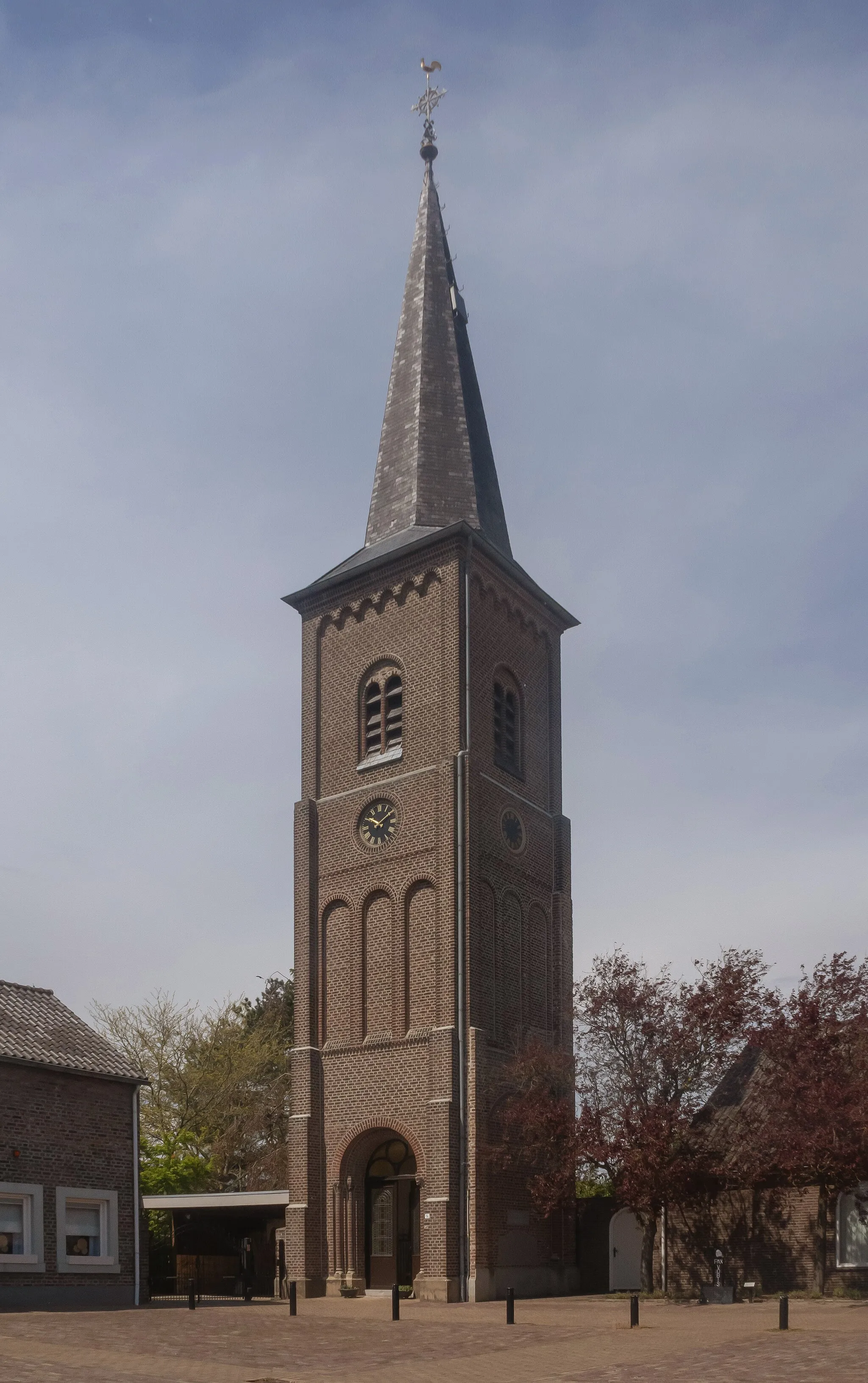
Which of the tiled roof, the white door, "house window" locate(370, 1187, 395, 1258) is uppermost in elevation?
the tiled roof

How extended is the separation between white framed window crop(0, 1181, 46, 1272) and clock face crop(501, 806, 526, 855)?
15.7 meters

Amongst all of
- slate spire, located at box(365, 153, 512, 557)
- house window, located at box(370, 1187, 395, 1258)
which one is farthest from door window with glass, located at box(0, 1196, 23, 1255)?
slate spire, located at box(365, 153, 512, 557)

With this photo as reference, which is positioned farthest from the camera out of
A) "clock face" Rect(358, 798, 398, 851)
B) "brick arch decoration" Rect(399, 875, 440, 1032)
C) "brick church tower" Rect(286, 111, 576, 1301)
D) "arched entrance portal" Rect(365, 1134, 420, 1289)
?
"clock face" Rect(358, 798, 398, 851)

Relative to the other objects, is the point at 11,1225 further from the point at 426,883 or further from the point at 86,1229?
the point at 426,883

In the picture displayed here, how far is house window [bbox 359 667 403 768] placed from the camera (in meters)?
38.6

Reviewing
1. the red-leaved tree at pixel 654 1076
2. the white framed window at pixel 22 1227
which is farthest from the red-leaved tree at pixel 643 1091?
the white framed window at pixel 22 1227

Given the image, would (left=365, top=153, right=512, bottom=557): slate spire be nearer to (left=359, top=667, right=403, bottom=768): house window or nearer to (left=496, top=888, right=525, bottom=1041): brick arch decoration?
(left=359, top=667, right=403, bottom=768): house window

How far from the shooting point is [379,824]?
37.8 metres

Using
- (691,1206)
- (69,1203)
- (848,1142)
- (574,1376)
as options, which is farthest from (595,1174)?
(574,1376)

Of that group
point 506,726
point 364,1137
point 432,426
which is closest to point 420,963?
point 364,1137

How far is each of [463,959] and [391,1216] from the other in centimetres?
668

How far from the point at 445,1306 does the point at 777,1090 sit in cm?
873

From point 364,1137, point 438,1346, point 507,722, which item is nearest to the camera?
point 438,1346

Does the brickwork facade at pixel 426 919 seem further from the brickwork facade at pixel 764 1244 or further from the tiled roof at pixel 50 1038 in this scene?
the tiled roof at pixel 50 1038
